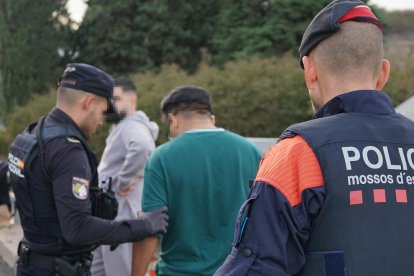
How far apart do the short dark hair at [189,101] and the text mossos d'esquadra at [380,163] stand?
167cm

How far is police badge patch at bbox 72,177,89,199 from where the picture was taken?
8.66ft

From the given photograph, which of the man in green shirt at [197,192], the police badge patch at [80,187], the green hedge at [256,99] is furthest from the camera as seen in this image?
the green hedge at [256,99]

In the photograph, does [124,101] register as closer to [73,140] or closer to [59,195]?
[73,140]

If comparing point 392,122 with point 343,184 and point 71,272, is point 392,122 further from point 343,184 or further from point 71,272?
point 71,272

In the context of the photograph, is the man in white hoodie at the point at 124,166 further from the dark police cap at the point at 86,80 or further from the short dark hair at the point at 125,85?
the dark police cap at the point at 86,80

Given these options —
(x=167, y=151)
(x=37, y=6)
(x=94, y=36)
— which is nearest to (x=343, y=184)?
(x=167, y=151)

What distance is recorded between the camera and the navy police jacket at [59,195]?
2641 millimetres

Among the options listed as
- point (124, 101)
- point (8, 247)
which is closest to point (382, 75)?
point (124, 101)

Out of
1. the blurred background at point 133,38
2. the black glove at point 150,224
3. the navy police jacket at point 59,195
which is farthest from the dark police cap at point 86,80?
the blurred background at point 133,38

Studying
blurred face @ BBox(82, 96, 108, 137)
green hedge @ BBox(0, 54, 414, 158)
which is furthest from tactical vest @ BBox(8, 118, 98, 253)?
green hedge @ BBox(0, 54, 414, 158)

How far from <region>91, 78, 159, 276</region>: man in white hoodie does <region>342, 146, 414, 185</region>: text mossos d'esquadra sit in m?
2.99

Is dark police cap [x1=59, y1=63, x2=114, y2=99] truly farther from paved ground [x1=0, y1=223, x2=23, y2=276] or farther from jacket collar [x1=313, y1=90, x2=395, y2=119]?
paved ground [x1=0, y1=223, x2=23, y2=276]

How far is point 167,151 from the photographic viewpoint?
291cm

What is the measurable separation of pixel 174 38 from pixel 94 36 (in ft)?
9.94
